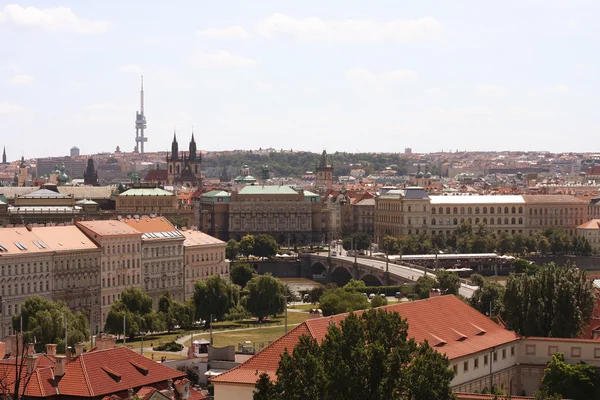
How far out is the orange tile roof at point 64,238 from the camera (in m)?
98.4

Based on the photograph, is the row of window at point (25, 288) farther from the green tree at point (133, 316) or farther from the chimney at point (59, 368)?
the chimney at point (59, 368)

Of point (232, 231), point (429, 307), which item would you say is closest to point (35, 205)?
point (232, 231)

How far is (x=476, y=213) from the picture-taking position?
192 metres

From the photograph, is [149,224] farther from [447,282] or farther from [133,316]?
[133,316]

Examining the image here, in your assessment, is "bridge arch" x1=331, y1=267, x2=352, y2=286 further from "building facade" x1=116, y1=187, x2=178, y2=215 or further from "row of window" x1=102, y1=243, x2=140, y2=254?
"row of window" x1=102, y1=243, x2=140, y2=254

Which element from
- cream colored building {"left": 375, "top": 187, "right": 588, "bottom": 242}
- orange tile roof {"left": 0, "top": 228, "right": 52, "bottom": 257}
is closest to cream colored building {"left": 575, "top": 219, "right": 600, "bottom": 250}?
cream colored building {"left": 375, "top": 187, "right": 588, "bottom": 242}

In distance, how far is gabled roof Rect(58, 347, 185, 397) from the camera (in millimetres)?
46781

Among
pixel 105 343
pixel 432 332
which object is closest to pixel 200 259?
pixel 105 343

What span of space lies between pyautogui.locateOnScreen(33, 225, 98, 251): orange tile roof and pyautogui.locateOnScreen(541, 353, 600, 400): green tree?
5026 centimetres

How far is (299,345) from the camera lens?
138 feet

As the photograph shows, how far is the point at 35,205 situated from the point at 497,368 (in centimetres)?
10707

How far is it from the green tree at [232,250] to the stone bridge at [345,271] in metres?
6.61

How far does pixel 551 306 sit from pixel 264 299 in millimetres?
36884

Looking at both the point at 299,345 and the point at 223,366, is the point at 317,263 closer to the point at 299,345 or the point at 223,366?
the point at 223,366
